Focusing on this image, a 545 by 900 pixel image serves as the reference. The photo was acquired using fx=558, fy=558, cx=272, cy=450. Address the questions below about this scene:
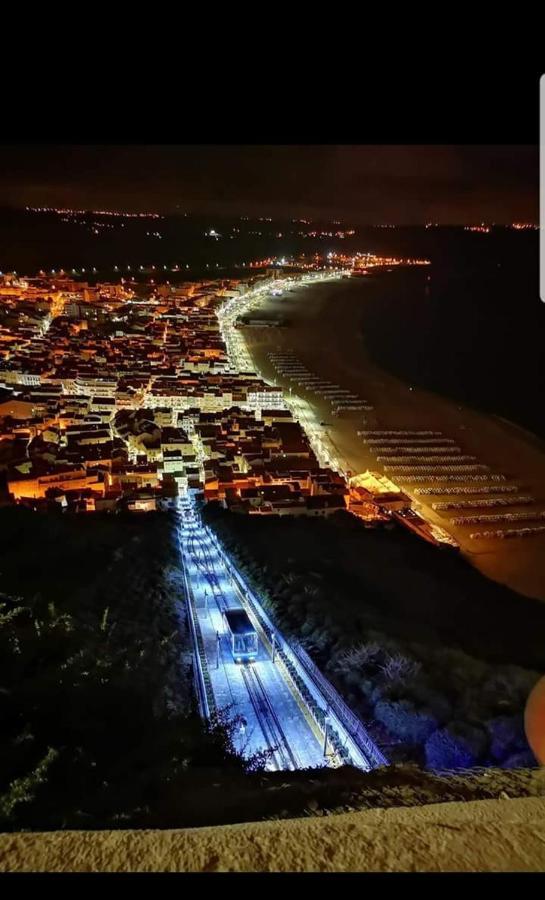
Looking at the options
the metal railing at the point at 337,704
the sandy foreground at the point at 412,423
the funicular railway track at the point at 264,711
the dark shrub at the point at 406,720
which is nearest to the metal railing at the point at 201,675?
the funicular railway track at the point at 264,711

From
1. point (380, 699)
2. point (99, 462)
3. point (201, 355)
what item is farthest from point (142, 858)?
point (201, 355)

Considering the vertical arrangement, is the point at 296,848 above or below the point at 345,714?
above

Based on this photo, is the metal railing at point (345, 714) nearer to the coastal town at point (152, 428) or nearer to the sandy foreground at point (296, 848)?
the sandy foreground at point (296, 848)

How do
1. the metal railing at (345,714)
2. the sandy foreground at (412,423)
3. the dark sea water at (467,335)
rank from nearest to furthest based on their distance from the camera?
1. the metal railing at (345,714)
2. the sandy foreground at (412,423)
3. the dark sea water at (467,335)

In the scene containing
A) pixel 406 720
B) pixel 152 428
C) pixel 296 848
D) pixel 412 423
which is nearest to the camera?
pixel 296 848

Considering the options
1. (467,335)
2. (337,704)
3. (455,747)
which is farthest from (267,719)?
(467,335)

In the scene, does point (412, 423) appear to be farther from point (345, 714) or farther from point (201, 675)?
point (345, 714)

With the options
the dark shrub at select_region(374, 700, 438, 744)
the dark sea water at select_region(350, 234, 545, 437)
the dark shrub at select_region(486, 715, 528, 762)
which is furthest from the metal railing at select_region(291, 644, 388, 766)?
the dark sea water at select_region(350, 234, 545, 437)

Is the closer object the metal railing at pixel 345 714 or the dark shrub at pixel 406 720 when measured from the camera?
the metal railing at pixel 345 714

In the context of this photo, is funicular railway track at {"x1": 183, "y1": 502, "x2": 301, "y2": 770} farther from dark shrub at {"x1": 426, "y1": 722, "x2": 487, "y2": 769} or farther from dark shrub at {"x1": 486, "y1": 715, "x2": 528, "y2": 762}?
dark shrub at {"x1": 486, "y1": 715, "x2": 528, "y2": 762}
